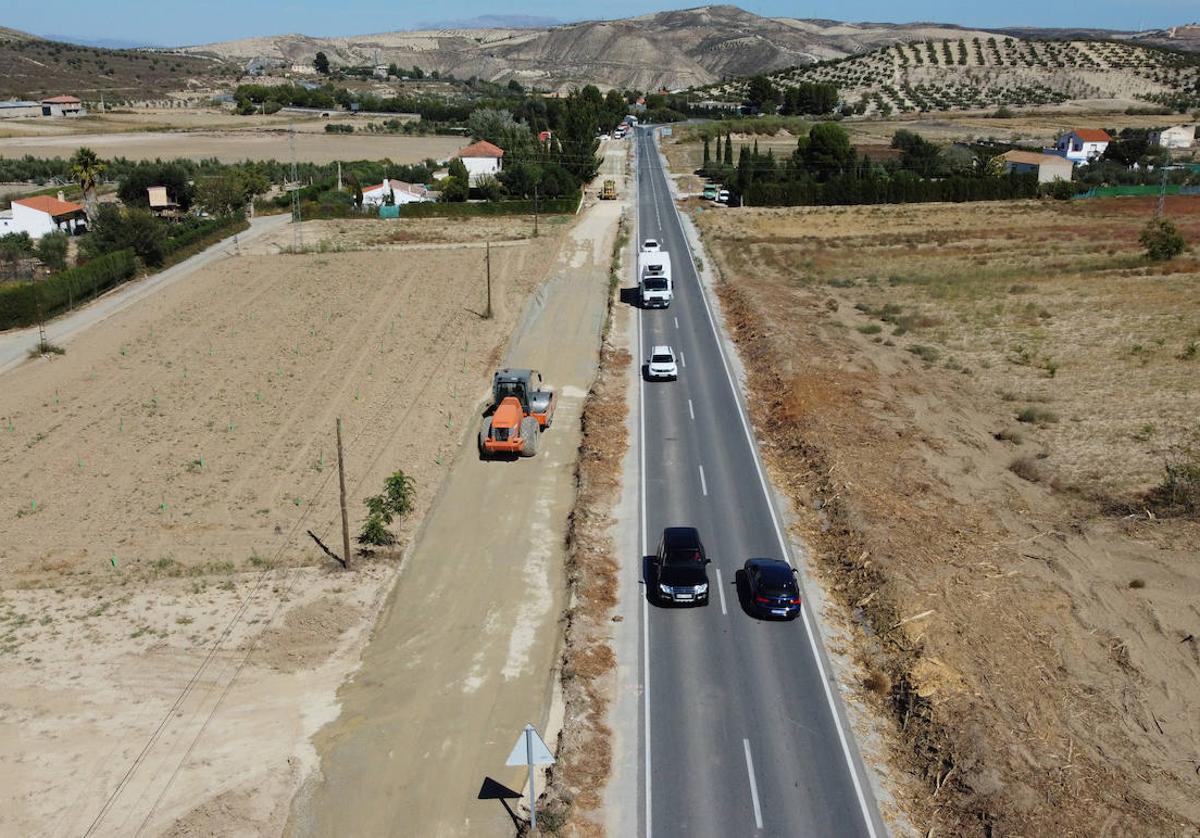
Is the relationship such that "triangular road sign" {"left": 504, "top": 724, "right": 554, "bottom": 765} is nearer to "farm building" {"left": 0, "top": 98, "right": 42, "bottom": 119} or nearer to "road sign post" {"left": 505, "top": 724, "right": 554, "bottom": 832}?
"road sign post" {"left": 505, "top": 724, "right": 554, "bottom": 832}

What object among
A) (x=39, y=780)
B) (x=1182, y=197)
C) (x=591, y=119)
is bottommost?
(x=39, y=780)

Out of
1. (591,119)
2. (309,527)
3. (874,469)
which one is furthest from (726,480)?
(591,119)

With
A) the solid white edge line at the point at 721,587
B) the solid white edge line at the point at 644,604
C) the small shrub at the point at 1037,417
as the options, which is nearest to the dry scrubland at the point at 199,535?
the solid white edge line at the point at 644,604

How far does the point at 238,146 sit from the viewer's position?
505 ft

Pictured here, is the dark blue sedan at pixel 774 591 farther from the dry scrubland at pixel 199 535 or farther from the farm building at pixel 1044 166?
the farm building at pixel 1044 166

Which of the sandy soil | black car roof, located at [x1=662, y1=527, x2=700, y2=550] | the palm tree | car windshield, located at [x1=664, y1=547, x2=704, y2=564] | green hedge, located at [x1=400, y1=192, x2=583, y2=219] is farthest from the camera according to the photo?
the sandy soil

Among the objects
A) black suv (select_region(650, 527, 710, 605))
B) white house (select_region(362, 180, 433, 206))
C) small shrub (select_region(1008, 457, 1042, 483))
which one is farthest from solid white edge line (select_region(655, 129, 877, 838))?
white house (select_region(362, 180, 433, 206))

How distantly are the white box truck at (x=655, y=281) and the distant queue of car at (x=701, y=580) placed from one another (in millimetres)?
32693

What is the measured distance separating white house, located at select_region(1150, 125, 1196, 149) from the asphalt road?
129m

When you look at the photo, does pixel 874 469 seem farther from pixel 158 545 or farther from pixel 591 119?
pixel 591 119

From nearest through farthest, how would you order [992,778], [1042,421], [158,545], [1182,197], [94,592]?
[992,778], [94,592], [158,545], [1042,421], [1182,197]

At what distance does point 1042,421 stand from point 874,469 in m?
10.1

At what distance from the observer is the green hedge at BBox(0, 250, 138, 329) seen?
5938 centimetres

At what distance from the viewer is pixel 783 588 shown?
27.0 m
